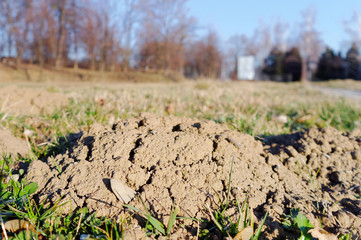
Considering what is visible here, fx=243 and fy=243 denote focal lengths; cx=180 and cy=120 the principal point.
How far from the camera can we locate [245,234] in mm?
1002

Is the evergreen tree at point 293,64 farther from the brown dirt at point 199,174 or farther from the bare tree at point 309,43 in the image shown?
the brown dirt at point 199,174

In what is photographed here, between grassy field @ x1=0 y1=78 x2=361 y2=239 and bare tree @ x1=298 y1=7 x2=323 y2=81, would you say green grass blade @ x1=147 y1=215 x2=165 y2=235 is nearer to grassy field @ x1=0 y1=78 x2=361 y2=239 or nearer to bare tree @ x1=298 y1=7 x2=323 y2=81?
grassy field @ x1=0 y1=78 x2=361 y2=239

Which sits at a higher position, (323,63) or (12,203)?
(323,63)

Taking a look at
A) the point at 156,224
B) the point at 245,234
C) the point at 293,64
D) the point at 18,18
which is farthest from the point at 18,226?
the point at 293,64

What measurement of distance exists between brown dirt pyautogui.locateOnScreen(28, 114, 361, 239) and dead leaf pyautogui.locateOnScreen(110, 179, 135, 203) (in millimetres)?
28

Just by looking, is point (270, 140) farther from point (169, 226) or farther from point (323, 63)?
point (323, 63)

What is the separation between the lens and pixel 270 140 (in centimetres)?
193

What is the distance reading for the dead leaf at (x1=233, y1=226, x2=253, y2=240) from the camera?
997 millimetres

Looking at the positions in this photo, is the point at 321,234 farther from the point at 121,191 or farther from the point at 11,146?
the point at 11,146

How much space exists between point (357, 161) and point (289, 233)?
3.01 feet

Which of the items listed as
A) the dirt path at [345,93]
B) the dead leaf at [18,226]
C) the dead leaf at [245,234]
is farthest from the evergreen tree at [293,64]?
the dead leaf at [18,226]

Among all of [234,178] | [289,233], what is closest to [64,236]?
[234,178]

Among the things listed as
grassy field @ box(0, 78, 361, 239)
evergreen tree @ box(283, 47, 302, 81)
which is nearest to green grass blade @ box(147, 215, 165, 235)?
grassy field @ box(0, 78, 361, 239)

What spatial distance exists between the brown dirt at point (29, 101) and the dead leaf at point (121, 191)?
2.29 metres
